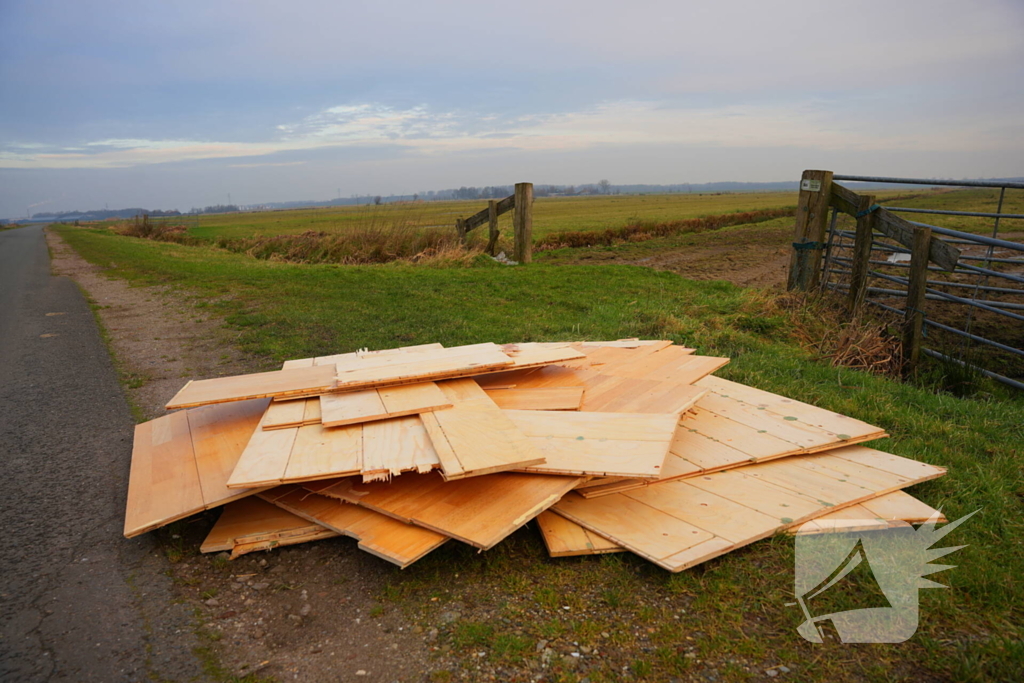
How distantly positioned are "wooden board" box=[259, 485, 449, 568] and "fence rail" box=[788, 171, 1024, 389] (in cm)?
596

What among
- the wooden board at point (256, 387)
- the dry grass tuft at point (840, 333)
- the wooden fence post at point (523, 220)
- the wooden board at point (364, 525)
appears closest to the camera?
the wooden board at point (364, 525)

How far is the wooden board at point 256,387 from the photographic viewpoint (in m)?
3.85

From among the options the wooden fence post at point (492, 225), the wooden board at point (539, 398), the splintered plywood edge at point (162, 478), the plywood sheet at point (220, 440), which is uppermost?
the wooden fence post at point (492, 225)

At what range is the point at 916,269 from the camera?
21.7ft

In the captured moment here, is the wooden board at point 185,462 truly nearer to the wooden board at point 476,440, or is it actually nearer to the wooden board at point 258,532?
the wooden board at point 258,532

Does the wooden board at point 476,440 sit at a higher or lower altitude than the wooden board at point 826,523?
higher

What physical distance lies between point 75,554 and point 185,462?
2.35 feet

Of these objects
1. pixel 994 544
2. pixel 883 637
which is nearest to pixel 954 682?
pixel 883 637

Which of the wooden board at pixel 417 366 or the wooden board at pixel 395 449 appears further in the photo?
the wooden board at pixel 417 366

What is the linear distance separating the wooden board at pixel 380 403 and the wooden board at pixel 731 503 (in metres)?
1.05

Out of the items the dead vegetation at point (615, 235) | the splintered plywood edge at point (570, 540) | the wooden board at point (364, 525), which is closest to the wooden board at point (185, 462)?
the wooden board at point (364, 525)

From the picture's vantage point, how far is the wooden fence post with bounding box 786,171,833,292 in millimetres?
8344

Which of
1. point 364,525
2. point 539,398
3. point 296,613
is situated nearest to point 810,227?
point 539,398

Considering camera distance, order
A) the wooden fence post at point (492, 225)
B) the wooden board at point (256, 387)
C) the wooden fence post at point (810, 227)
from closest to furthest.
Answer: the wooden board at point (256, 387), the wooden fence post at point (810, 227), the wooden fence post at point (492, 225)
